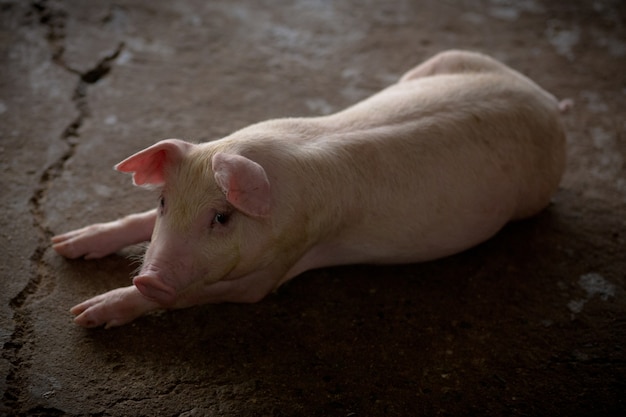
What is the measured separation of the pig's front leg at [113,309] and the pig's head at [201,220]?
0.22 metres

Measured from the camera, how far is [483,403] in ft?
9.57

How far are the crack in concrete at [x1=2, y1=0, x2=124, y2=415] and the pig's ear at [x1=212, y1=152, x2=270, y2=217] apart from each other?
1128 millimetres

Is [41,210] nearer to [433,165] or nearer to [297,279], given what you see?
[297,279]

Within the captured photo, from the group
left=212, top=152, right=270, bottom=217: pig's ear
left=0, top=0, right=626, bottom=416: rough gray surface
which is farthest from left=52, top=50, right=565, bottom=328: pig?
left=0, top=0, right=626, bottom=416: rough gray surface

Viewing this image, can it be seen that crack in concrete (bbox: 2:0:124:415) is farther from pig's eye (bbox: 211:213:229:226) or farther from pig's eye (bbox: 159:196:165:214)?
pig's eye (bbox: 211:213:229:226)

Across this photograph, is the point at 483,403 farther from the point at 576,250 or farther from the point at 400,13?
the point at 400,13

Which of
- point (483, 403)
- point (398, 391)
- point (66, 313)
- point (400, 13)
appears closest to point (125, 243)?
point (66, 313)

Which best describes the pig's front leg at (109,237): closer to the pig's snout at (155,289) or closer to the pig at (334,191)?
the pig at (334,191)

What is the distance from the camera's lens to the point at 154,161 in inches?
119

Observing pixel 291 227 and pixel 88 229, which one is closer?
pixel 291 227

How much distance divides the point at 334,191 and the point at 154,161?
814 mm

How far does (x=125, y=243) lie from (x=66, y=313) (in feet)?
1.50

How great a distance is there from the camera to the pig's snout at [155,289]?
2754 mm

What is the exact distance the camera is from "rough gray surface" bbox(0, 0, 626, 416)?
2918 millimetres
